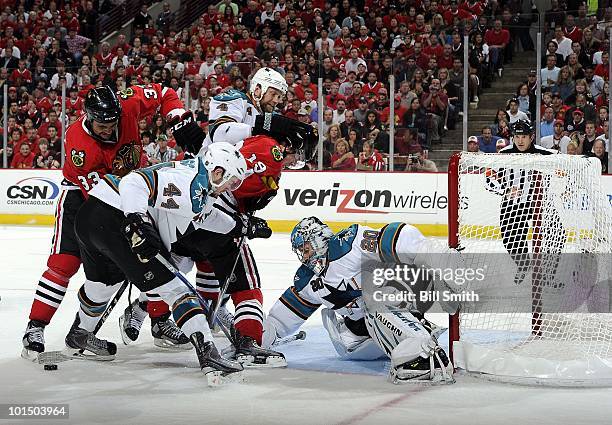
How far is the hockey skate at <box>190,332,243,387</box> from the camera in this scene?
3960 millimetres

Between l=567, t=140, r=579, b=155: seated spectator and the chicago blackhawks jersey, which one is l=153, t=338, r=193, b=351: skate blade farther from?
l=567, t=140, r=579, b=155: seated spectator

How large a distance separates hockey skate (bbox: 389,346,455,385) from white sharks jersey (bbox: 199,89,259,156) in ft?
4.72

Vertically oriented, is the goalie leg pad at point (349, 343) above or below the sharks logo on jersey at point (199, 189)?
below

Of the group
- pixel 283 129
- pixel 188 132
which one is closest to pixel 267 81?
pixel 283 129

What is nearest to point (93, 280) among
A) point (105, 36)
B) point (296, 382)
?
point (296, 382)

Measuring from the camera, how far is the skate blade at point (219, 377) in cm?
396

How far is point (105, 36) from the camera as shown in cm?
1658

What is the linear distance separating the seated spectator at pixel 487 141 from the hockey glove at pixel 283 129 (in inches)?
214

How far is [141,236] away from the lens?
3.89m

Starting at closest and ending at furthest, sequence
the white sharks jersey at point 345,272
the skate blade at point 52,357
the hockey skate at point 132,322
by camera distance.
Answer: the white sharks jersey at point 345,272, the skate blade at point 52,357, the hockey skate at point 132,322

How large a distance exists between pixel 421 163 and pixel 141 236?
22.4 feet

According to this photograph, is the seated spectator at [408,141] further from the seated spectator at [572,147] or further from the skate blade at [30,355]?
the skate blade at [30,355]

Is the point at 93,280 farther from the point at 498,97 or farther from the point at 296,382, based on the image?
the point at 498,97

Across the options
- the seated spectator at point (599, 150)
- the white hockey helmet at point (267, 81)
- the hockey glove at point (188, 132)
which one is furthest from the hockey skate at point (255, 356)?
the seated spectator at point (599, 150)
